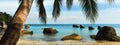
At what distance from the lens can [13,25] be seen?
27.6ft

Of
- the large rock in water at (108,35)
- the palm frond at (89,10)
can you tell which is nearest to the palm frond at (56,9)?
the palm frond at (89,10)

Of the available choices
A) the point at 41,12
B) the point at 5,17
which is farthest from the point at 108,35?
the point at 5,17

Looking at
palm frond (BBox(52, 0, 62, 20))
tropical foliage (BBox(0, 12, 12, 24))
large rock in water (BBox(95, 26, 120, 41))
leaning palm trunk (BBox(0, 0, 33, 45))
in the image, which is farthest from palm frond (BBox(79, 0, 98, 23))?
tropical foliage (BBox(0, 12, 12, 24))

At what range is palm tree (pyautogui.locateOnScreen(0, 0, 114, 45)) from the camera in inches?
323

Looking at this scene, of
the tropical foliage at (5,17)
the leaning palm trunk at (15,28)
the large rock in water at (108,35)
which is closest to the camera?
the leaning palm trunk at (15,28)

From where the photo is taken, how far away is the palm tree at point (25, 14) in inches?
323

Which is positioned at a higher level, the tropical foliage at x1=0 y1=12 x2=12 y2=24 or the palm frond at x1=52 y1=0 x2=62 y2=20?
the palm frond at x1=52 y1=0 x2=62 y2=20

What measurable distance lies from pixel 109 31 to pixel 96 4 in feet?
62.9

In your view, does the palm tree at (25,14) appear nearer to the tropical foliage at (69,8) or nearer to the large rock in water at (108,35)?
the tropical foliage at (69,8)

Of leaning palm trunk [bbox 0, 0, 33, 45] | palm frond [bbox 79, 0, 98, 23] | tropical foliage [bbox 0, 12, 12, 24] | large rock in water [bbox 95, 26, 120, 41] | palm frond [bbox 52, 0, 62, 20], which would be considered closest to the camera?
leaning palm trunk [bbox 0, 0, 33, 45]

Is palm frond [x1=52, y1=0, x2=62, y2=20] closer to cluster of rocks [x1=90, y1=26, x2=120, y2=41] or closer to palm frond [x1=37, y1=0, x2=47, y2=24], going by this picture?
palm frond [x1=37, y1=0, x2=47, y2=24]

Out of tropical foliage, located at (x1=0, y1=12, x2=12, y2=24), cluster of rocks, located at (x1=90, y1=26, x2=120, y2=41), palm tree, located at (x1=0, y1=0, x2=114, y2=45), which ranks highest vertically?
palm tree, located at (x1=0, y1=0, x2=114, y2=45)

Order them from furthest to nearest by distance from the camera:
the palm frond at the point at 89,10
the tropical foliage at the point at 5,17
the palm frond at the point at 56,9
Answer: the tropical foliage at the point at 5,17 → the palm frond at the point at 56,9 → the palm frond at the point at 89,10

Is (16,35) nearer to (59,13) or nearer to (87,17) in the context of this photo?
(87,17)
